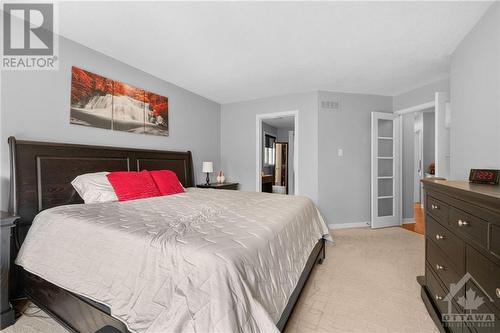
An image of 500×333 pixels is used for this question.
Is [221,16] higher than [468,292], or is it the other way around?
[221,16]

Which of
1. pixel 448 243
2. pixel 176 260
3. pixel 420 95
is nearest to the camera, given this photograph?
pixel 176 260

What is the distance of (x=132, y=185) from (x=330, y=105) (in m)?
3.45

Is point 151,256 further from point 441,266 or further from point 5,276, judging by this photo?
point 441,266

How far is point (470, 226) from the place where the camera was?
44.2 inches

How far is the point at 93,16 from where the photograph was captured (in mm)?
1997

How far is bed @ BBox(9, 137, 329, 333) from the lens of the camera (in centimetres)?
95

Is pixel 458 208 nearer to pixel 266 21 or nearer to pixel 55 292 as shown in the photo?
pixel 266 21

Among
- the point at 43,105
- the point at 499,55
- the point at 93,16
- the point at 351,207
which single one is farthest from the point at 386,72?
the point at 43,105

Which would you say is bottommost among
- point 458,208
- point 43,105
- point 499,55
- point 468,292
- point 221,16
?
point 468,292

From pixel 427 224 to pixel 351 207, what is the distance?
233 cm

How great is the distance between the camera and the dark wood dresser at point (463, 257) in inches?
37.1

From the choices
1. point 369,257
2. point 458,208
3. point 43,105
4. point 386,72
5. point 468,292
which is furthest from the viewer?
point 386,72

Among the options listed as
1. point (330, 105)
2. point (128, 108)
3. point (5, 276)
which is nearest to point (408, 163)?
point (330, 105)

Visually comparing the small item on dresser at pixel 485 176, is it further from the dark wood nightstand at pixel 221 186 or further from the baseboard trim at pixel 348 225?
the dark wood nightstand at pixel 221 186
